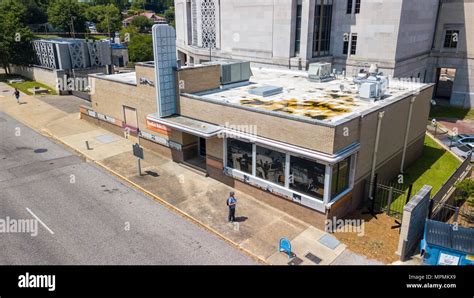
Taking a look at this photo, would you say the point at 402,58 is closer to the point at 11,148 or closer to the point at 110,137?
the point at 110,137

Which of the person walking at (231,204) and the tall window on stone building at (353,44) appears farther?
the tall window on stone building at (353,44)

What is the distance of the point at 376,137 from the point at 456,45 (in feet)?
105

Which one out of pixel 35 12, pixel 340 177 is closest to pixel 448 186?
pixel 340 177

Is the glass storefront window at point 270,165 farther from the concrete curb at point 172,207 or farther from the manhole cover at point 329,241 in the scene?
the concrete curb at point 172,207

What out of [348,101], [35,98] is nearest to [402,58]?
[348,101]

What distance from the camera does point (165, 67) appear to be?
67.5 ft

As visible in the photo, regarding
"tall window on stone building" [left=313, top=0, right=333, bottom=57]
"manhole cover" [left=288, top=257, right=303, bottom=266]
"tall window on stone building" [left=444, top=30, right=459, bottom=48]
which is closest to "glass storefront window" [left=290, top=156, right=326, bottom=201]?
"manhole cover" [left=288, top=257, right=303, bottom=266]

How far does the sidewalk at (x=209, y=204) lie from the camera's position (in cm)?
1456

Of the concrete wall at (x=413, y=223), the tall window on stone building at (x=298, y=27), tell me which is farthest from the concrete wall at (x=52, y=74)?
the concrete wall at (x=413, y=223)

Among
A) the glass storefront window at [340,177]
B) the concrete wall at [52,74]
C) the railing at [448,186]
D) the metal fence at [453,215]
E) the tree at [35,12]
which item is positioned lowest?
the metal fence at [453,215]

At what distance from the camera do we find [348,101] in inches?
784

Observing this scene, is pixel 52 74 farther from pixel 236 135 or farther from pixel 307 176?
pixel 307 176

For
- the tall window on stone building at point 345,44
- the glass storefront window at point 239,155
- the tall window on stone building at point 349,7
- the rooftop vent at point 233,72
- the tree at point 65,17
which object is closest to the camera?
the glass storefront window at point 239,155

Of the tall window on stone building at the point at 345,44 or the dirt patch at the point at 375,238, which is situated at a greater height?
the tall window on stone building at the point at 345,44
